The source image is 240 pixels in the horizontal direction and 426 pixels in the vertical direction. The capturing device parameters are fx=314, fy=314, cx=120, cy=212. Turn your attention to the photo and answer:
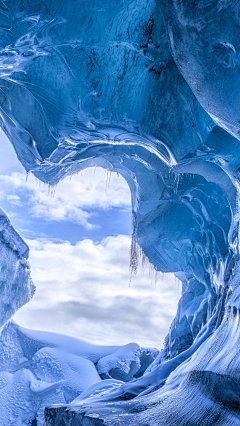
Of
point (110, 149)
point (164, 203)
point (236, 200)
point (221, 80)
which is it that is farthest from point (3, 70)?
point (164, 203)

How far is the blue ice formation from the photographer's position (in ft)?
9.18

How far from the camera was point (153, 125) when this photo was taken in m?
4.68

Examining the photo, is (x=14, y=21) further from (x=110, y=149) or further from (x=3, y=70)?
(x=110, y=149)

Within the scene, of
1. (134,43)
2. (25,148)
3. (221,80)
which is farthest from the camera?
(25,148)

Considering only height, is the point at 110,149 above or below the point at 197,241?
above

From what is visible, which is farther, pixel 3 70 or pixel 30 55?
pixel 3 70

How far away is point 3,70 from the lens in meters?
4.28

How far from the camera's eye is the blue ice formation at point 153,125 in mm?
2799

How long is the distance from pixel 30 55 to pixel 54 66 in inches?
Answer: 12.4

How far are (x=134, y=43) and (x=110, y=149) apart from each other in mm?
2600

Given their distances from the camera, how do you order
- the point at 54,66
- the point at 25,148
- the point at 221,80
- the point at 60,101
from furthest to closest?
1. the point at 25,148
2. the point at 60,101
3. the point at 54,66
4. the point at 221,80

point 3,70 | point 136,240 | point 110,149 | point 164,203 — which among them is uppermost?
point 3,70

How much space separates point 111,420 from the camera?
10.0ft

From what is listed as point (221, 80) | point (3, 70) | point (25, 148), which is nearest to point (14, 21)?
point (3, 70)
